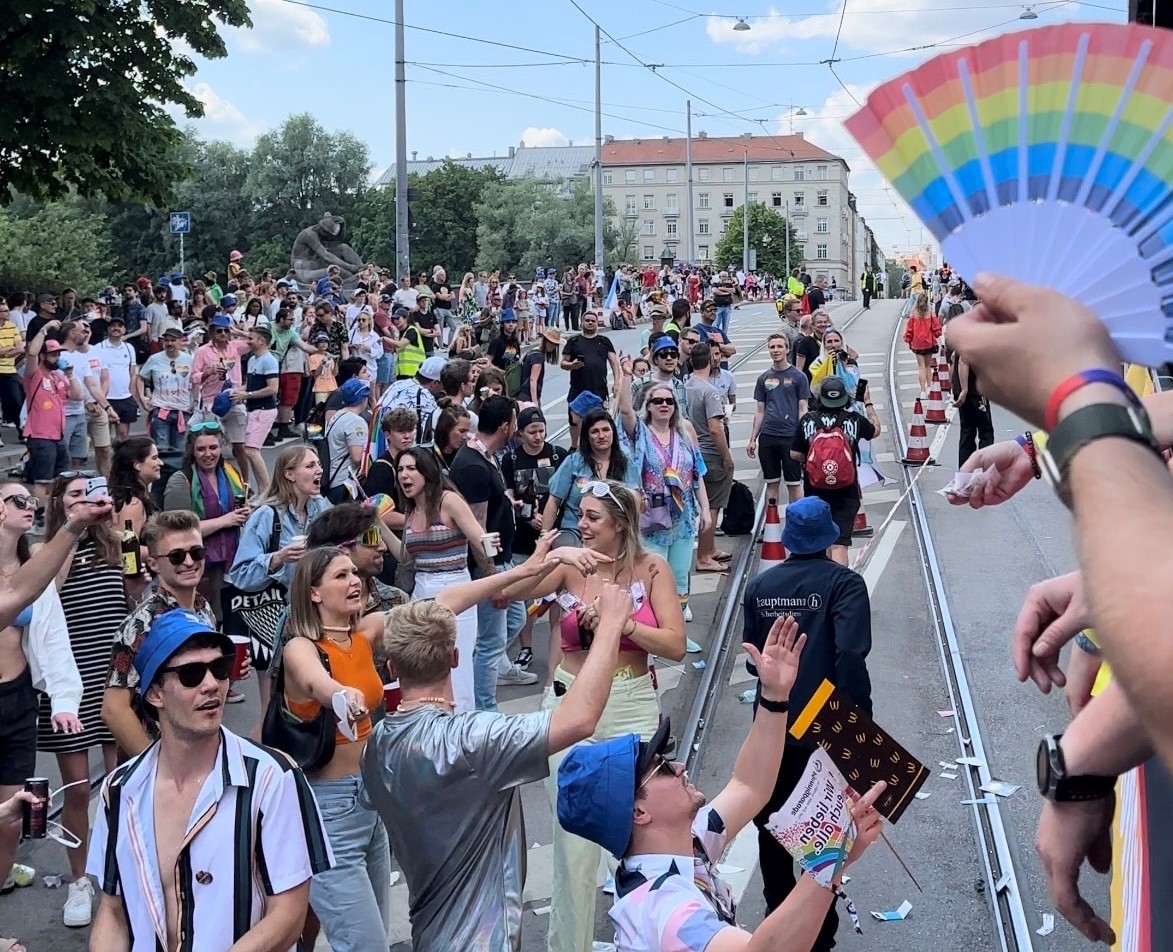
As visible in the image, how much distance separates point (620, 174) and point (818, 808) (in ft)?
503

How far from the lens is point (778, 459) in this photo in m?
12.9

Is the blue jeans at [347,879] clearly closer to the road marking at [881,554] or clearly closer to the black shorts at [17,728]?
the black shorts at [17,728]

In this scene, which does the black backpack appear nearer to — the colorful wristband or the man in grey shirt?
the man in grey shirt

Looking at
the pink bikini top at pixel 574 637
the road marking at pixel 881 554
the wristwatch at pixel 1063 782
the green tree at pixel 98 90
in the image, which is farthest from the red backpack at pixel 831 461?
the green tree at pixel 98 90

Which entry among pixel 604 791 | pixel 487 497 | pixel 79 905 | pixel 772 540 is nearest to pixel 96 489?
pixel 79 905

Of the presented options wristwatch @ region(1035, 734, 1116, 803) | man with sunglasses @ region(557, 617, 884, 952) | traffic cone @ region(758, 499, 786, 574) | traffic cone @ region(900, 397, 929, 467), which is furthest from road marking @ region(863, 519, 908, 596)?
wristwatch @ region(1035, 734, 1116, 803)

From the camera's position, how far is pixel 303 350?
17.7m

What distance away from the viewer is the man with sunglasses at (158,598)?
4.91m

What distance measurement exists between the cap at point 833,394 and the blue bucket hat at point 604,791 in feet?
23.8

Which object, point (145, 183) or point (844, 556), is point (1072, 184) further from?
point (145, 183)

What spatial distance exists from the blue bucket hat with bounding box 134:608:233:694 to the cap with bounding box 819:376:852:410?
7.08 meters

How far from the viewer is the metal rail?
561 cm

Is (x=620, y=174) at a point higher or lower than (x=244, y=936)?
higher

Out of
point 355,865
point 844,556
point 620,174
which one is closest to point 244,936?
point 355,865
